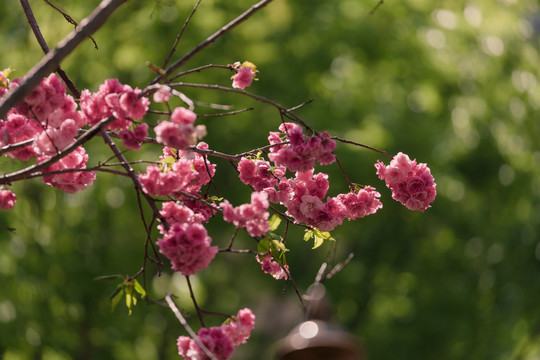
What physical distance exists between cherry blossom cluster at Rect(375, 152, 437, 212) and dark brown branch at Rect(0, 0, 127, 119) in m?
1.51

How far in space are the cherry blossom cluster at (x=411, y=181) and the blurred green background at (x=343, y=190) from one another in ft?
21.1

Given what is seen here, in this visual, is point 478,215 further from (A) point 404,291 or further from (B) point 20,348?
(B) point 20,348

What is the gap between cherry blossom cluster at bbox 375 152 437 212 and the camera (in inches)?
126

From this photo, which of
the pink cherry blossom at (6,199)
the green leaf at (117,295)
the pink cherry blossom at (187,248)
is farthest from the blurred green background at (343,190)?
the pink cherry blossom at (187,248)

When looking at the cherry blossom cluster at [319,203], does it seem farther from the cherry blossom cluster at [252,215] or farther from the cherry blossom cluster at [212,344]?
the cherry blossom cluster at [212,344]

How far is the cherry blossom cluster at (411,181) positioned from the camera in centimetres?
321

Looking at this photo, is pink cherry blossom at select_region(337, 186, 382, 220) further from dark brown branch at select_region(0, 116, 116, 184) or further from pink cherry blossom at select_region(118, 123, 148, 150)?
dark brown branch at select_region(0, 116, 116, 184)

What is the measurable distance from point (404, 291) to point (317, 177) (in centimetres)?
787

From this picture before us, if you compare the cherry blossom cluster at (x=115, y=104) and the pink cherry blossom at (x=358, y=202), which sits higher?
the cherry blossom cluster at (x=115, y=104)

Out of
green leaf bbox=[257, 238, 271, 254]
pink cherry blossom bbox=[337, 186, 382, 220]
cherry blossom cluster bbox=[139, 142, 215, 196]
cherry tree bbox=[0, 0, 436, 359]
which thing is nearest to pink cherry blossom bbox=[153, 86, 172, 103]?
cherry tree bbox=[0, 0, 436, 359]

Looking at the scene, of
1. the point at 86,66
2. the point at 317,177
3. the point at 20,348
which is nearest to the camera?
the point at 317,177

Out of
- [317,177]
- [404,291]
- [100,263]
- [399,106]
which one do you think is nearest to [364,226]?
[404,291]

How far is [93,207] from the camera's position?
9820 mm

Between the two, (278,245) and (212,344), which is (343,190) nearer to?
(278,245)
